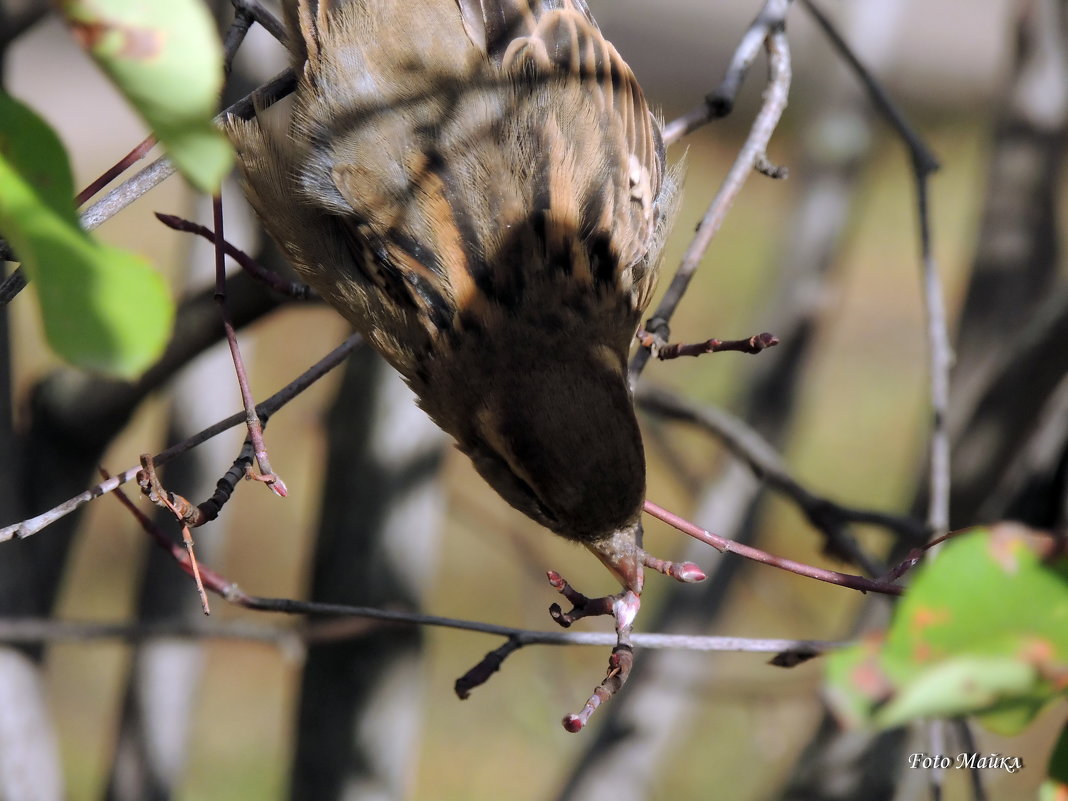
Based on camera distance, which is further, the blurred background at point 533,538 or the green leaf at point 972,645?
the blurred background at point 533,538

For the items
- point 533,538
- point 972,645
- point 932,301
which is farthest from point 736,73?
point 533,538

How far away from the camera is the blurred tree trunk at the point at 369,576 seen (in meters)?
3.32

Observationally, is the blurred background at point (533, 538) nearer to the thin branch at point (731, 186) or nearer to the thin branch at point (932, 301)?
the thin branch at point (932, 301)

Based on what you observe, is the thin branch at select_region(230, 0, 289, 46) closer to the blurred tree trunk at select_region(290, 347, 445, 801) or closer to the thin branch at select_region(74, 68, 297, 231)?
the thin branch at select_region(74, 68, 297, 231)

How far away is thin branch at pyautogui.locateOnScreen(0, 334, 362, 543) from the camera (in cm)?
171

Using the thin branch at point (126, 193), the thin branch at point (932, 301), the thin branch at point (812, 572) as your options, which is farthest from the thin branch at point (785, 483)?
the thin branch at point (126, 193)

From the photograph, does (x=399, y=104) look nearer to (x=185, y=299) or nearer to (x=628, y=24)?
(x=185, y=299)

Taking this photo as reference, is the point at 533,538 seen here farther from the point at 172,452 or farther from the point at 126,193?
the point at 126,193

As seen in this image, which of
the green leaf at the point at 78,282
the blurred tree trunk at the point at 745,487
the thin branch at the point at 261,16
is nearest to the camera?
the green leaf at the point at 78,282

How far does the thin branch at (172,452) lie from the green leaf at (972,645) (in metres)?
1.10

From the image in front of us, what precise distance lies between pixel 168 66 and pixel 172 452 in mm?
962

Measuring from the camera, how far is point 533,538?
7.12 meters

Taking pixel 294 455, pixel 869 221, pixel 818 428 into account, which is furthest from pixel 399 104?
pixel 869 221

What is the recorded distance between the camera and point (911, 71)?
42.9 ft
